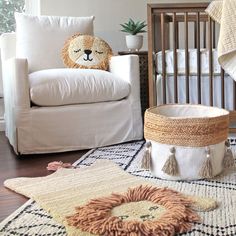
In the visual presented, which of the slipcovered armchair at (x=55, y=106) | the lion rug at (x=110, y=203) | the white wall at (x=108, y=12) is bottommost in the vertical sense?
the lion rug at (x=110, y=203)

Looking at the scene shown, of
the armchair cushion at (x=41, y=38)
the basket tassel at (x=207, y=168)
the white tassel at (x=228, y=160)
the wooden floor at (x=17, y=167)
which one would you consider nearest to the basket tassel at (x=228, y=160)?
the white tassel at (x=228, y=160)

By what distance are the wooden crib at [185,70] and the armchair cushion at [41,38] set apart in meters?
0.62

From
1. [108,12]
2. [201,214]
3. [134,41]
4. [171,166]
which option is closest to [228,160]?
[171,166]

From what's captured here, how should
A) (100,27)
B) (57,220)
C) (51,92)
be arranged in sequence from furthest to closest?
1. (100,27)
2. (51,92)
3. (57,220)

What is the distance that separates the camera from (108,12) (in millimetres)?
3094

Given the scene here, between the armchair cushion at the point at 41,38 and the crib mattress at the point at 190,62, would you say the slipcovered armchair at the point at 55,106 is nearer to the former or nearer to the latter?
the armchair cushion at the point at 41,38

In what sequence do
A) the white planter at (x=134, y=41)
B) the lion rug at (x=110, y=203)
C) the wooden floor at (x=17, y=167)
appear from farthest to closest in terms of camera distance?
1. the white planter at (x=134, y=41)
2. the wooden floor at (x=17, y=167)
3. the lion rug at (x=110, y=203)

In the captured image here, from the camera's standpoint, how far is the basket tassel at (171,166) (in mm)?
1554

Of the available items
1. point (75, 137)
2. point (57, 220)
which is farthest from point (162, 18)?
point (57, 220)

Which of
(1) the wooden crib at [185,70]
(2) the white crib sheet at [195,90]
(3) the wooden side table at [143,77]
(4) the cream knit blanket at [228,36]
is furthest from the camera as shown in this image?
(3) the wooden side table at [143,77]

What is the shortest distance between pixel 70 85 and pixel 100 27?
1.17m

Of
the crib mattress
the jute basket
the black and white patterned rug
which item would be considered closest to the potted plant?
the crib mattress

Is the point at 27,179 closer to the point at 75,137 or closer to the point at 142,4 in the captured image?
the point at 75,137

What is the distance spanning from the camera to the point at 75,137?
2154 mm
